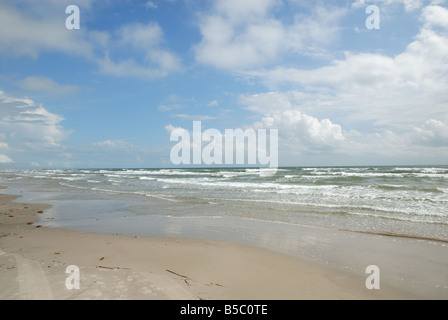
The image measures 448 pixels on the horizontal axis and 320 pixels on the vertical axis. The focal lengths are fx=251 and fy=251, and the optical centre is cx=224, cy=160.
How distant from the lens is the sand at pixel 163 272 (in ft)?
11.5

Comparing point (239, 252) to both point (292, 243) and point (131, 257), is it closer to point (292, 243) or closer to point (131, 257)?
point (292, 243)

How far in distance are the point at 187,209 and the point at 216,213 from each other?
5.74ft

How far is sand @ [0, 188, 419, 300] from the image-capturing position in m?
3.52

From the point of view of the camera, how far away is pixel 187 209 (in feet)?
39.4

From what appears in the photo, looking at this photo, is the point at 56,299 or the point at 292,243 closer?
the point at 56,299

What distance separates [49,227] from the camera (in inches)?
326

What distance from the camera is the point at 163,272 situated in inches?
171

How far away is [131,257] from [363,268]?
4661mm

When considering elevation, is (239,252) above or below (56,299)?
below
